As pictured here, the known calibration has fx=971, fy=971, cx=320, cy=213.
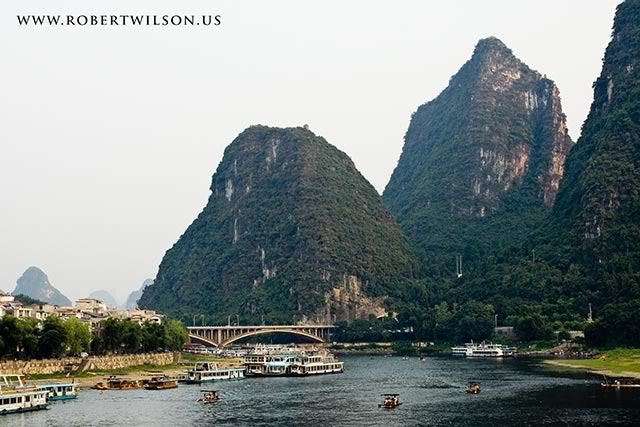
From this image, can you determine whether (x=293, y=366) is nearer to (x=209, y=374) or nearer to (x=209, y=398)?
(x=209, y=374)

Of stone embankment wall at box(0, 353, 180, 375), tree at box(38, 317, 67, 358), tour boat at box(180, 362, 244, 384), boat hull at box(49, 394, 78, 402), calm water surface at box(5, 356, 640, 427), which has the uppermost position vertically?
tree at box(38, 317, 67, 358)

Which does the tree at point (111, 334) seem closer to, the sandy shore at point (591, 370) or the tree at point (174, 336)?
the tree at point (174, 336)

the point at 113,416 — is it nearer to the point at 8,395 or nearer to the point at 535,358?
the point at 8,395

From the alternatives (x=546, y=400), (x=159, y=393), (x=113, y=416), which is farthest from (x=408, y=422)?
(x=159, y=393)

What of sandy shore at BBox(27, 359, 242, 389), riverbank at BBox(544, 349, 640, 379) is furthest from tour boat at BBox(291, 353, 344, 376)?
riverbank at BBox(544, 349, 640, 379)

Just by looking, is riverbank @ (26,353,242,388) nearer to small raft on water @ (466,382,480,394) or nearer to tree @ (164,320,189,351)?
tree @ (164,320,189,351)

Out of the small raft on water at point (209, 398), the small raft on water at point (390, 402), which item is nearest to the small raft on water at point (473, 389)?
the small raft on water at point (390, 402)
